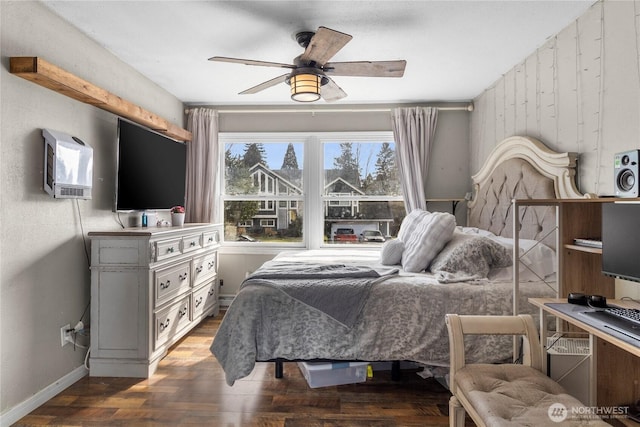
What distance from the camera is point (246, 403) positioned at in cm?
212

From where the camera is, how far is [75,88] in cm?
220

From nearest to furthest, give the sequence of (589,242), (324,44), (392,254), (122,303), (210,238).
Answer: (589,242), (324,44), (122,303), (392,254), (210,238)

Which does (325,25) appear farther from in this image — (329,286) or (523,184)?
(523,184)

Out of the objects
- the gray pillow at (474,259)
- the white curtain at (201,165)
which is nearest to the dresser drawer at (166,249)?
the white curtain at (201,165)

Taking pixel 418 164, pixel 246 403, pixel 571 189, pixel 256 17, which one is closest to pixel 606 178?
pixel 571 189

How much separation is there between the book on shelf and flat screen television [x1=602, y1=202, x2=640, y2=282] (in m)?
0.17

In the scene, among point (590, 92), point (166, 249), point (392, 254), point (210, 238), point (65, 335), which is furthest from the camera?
point (210, 238)

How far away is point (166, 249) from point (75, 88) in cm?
123

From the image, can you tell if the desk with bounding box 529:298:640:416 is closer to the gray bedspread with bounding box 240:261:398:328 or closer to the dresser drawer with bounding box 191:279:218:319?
the gray bedspread with bounding box 240:261:398:328

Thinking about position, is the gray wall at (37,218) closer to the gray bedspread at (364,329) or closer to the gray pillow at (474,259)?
the gray bedspread at (364,329)

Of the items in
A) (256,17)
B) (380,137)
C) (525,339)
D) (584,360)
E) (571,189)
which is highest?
(256,17)

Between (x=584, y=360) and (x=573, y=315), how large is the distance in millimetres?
392

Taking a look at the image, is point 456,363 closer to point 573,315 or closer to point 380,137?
point 573,315

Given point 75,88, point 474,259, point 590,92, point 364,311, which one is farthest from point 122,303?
point 590,92
